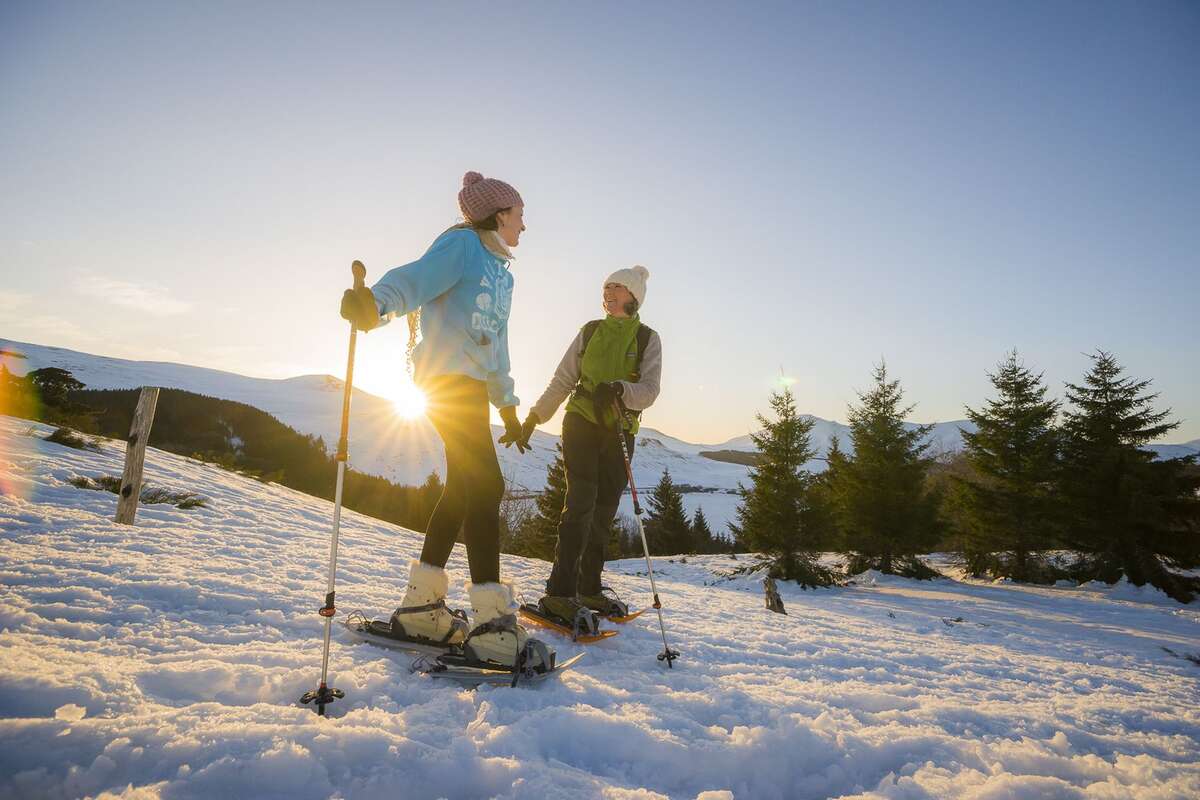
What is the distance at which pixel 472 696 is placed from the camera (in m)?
2.11

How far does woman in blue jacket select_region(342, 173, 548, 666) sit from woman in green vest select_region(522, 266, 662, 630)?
771 millimetres

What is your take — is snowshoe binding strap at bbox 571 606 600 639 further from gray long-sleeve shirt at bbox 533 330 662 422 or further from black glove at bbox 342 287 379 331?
black glove at bbox 342 287 379 331

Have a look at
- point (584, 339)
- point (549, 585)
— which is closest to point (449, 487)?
point (549, 585)

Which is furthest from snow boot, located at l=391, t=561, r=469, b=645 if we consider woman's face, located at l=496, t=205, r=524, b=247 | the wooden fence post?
the wooden fence post

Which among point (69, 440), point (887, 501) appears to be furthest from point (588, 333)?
point (887, 501)

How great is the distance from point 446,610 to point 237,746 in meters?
1.44

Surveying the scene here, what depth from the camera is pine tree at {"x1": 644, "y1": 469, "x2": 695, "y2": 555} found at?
3043 cm

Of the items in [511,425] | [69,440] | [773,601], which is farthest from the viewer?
[69,440]

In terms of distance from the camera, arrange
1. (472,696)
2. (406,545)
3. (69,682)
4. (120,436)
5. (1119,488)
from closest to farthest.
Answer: (69,682) < (472,696) < (406,545) < (1119,488) < (120,436)

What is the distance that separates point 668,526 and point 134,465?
2817 centimetres

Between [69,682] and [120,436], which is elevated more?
[120,436]

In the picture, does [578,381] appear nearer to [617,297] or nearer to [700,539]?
[617,297]

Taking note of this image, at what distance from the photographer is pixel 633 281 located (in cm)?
423

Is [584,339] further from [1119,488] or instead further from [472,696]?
[1119,488]
